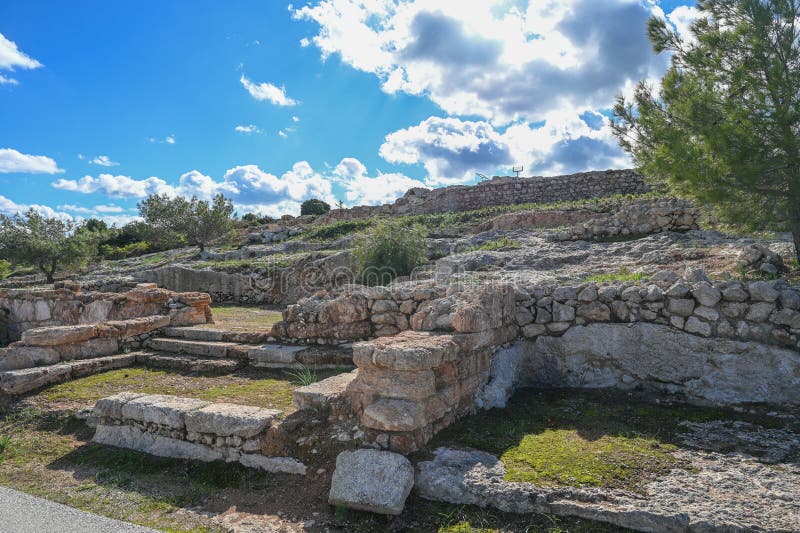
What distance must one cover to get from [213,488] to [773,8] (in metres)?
8.13

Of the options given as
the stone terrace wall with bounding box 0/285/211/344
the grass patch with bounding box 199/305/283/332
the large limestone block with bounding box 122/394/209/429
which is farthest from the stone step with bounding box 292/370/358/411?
the stone terrace wall with bounding box 0/285/211/344

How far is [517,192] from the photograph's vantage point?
77.9 ft

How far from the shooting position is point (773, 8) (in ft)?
19.4

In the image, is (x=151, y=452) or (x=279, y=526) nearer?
(x=279, y=526)

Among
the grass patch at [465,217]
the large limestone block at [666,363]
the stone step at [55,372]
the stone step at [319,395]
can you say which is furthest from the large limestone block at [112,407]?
the grass patch at [465,217]

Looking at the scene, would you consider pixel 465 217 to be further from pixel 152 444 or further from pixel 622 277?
pixel 152 444

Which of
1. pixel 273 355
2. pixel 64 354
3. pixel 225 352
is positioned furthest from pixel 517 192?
pixel 64 354

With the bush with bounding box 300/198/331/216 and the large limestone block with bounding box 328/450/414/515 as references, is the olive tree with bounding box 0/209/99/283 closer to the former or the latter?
the bush with bounding box 300/198/331/216

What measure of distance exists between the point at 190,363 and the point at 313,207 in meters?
37.2

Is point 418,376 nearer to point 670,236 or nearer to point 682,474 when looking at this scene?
point 682,474

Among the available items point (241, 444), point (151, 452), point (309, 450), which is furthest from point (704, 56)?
point (151, 452)

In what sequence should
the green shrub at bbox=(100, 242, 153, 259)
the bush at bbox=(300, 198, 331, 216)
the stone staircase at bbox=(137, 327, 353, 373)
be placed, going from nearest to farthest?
the stone staircase at bbox=(137, 327, 353, 373)
the green shrub at bbox=(100, 242, 153, 259)
the bush at bbox=(300, 198, 331, 216)

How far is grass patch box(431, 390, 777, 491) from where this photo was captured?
11.6ft

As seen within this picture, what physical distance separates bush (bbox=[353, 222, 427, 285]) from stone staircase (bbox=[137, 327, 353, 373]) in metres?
3.76
